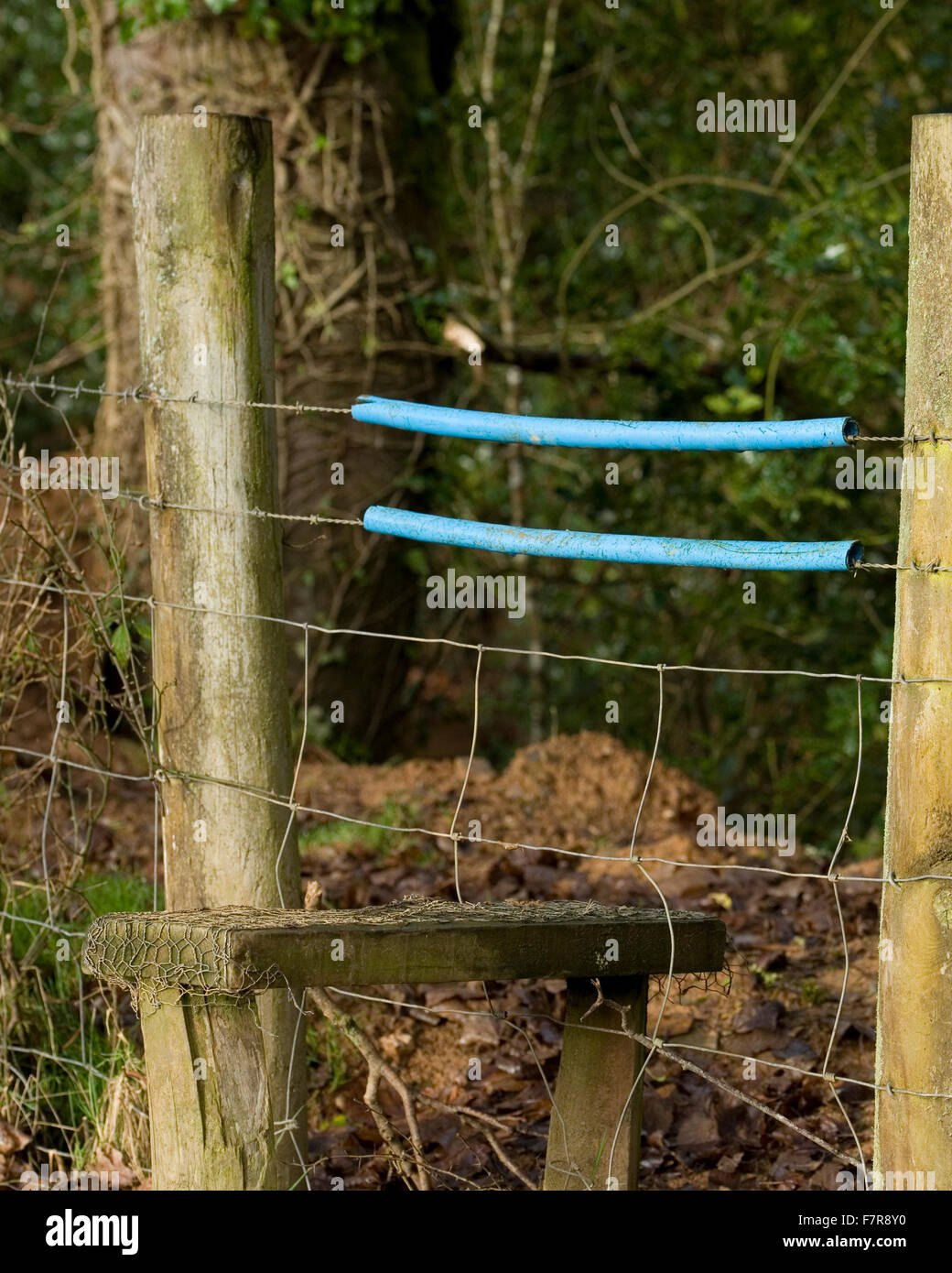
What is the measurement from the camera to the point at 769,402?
6.50m

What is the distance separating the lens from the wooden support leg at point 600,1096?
108 inches

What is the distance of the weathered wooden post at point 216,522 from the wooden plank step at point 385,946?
34 centimetres

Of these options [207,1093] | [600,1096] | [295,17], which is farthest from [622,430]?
[295,17]

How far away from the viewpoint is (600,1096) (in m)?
2.76

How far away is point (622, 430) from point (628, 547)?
0.68 ft

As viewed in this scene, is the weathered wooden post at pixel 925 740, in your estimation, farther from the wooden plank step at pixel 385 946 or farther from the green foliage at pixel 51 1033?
the green foliage at pixel 51 1033

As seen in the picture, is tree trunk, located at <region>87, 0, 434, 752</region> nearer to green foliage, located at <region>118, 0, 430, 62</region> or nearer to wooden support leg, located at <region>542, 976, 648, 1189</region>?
green foliage, located at <region>118, 0, 430, 62</region>

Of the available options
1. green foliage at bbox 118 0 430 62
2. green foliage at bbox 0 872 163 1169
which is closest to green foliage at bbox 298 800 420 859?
green foliage at bbox 0 872 163 1169

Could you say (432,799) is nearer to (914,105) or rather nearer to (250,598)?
(250,598)

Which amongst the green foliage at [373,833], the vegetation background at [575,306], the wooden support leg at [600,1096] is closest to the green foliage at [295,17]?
the vegetation background at [575,306]

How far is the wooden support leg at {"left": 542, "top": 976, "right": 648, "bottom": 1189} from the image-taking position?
2.74 meters

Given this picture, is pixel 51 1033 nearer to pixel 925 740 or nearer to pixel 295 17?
pixel 925 740

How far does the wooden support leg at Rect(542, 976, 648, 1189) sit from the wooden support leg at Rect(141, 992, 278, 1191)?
1.74ft

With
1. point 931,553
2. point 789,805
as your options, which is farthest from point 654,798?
point 931,553
